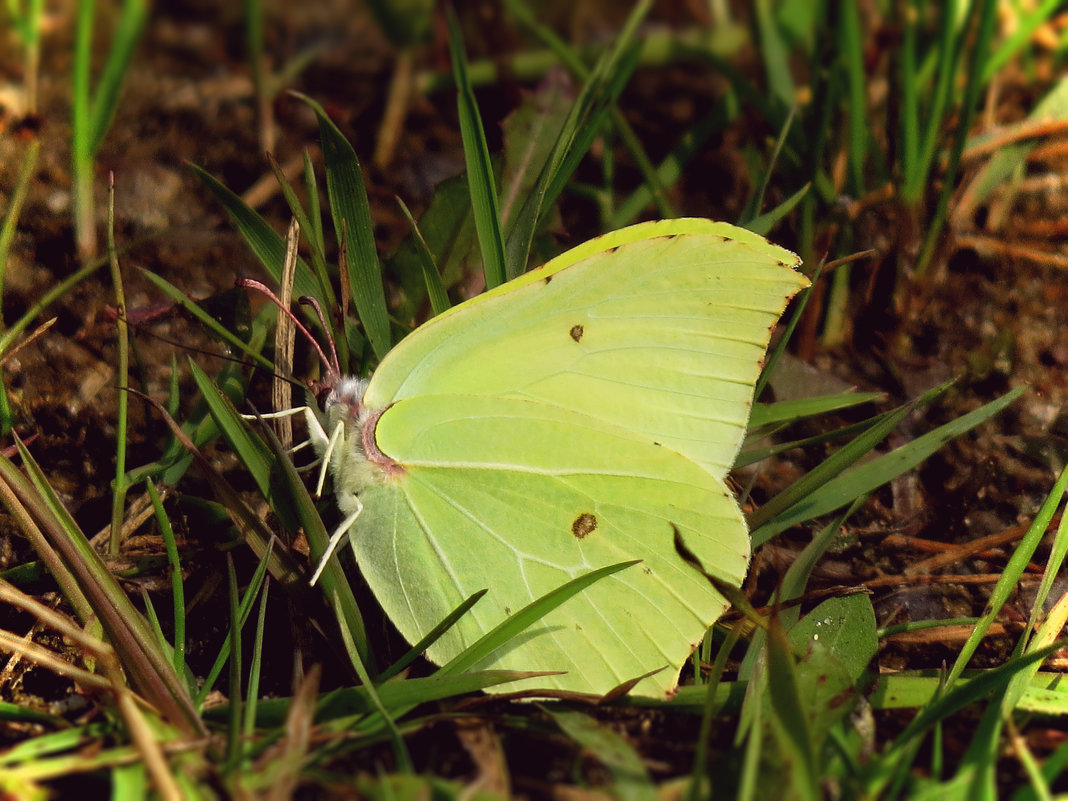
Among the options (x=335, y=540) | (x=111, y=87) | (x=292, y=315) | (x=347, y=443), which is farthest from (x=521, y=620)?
(x=111, y=87)

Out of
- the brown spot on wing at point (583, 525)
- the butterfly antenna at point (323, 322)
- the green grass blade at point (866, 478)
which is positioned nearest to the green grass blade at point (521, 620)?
the brown spot on wing at point (583, 525)

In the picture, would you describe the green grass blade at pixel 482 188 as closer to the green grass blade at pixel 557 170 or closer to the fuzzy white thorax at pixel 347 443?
the green grass blade at pixel 557 170

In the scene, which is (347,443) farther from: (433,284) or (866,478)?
(866,478)

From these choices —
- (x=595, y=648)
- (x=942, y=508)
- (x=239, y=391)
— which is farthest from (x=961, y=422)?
(x=239, y=391)

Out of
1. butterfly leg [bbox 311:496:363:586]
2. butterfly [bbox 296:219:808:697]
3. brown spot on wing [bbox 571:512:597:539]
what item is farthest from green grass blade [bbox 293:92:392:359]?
brown spot on wing [bbox 571:512:597:539]

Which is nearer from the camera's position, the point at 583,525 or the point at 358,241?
the point at 583,525

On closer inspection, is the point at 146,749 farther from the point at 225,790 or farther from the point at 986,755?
the point at 986,755

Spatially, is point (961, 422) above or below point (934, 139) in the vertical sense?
below

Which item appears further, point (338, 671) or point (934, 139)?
point (934, 139)
